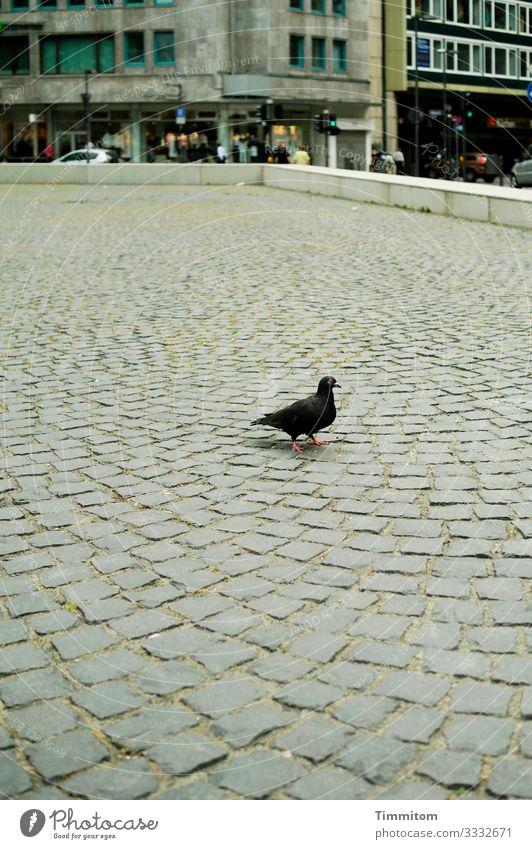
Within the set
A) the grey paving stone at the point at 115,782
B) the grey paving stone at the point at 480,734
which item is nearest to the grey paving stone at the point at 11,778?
the grey paving stone at the point at 115,782

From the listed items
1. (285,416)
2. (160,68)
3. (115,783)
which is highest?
(160,68)

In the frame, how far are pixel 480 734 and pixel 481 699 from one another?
0.69 ft

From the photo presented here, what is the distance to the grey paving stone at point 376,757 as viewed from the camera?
3.01 metres

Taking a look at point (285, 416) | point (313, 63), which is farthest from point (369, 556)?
point (313, 63)

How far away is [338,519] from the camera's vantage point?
5.09 m

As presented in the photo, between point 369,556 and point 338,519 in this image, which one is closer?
point 369,556

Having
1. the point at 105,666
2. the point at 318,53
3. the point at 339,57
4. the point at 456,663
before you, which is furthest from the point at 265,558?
the point at 339,57

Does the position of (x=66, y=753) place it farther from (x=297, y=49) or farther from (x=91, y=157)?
(x=297, y=49)

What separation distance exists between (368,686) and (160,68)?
56531 mm

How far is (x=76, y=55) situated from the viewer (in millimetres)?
56312

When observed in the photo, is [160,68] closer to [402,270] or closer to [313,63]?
[313,63]

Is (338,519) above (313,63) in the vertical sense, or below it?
below

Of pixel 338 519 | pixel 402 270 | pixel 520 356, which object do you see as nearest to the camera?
pixel 338 519

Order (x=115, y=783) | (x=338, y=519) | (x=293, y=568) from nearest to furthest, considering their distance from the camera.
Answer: (x=115, y=783), (x=293, y=568), (x=338, y=519)
